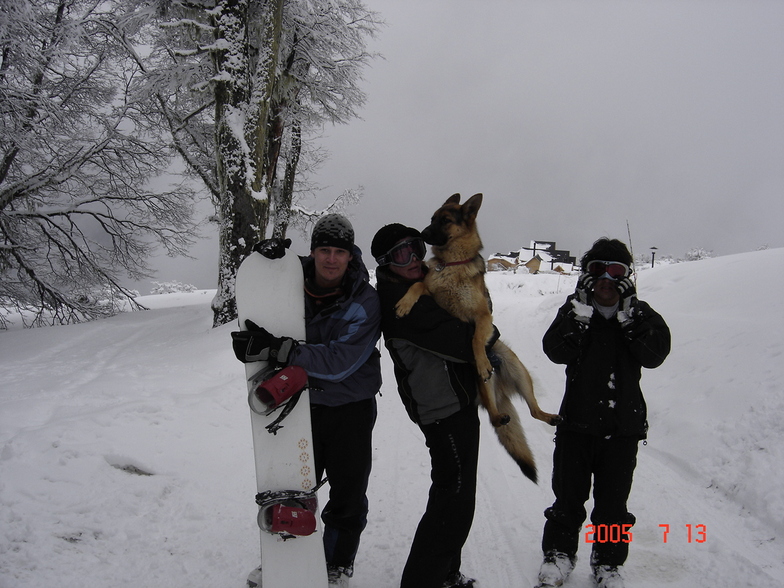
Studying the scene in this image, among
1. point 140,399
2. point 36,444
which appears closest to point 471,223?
point 36,444

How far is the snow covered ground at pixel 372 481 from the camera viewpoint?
2.67 m

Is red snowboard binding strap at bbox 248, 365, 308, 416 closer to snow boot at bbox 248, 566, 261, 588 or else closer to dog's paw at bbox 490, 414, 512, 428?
snow boot at bbox 248, 566, 261, 588

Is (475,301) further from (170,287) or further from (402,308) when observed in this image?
(170,287)

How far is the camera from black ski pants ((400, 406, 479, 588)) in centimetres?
A: 222

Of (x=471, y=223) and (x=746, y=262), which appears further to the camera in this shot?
(x=746, y=262)

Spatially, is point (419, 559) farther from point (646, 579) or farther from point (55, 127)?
point (55, 127)

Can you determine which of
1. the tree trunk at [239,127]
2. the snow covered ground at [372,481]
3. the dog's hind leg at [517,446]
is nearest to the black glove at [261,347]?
the dog's hind leg at [517,446]

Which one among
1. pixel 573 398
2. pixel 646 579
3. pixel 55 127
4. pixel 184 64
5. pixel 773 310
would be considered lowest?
pixel 646 579

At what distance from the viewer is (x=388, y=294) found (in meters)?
2.48

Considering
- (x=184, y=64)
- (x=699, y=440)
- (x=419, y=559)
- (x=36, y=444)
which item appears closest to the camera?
(x=419, y=559)

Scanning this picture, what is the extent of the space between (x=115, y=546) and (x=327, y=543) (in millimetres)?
1483

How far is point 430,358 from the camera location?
2336 mm

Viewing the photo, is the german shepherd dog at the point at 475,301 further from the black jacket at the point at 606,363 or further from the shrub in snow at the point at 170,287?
the shrub in snow at the point at 170,287

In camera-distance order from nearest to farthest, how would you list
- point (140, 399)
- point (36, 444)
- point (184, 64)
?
point (36, 444) → point (140, 399) → point (184, 64)
